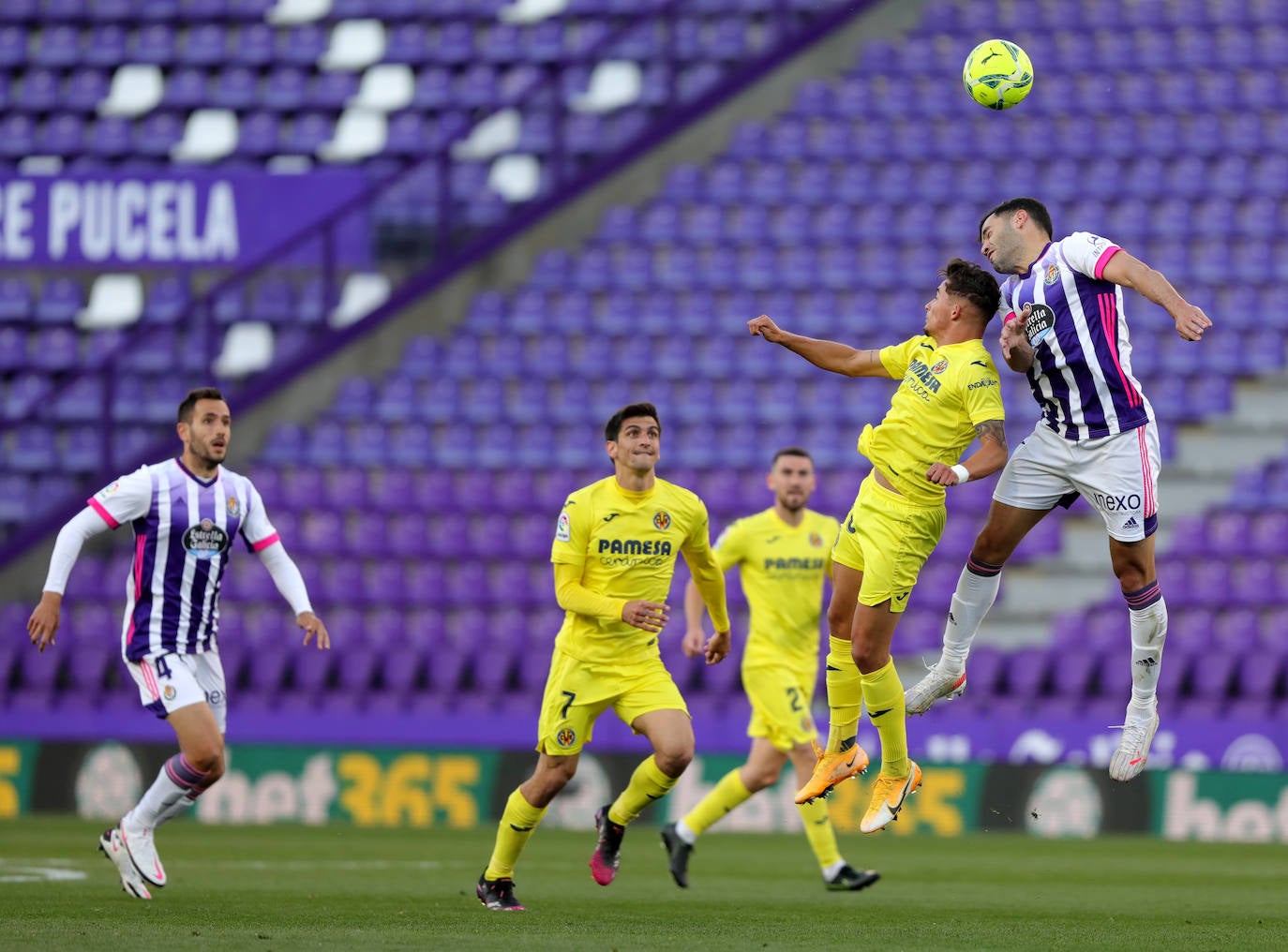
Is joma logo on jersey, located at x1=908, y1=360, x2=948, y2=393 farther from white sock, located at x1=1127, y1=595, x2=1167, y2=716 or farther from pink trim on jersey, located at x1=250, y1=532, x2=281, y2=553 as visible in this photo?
pink trim on jersey, located at x1=250, y1=532, x2=281, y2=553

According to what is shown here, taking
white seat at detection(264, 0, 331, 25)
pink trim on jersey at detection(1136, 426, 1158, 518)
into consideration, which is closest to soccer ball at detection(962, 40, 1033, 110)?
pink trim on jersey at detection(1136, 426, 1158, 518)

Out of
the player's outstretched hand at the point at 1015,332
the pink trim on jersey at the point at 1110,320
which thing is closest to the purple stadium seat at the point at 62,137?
the player's outstretched hand at the point at 1015,332

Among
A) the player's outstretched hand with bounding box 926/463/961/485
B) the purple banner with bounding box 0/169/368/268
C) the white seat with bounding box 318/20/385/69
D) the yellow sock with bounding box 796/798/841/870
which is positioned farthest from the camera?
the white seat with bounding box 318/20/385/69

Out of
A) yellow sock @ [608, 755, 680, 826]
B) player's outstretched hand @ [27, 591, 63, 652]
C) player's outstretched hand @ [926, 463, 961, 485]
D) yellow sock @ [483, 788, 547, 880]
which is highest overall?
player's outstretched hand @ [926, 463, 961, 485]

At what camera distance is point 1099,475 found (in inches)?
343

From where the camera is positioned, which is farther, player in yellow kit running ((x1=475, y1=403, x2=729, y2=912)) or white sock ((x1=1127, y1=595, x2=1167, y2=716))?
player in yellow kit running ((x1=475, y1=403, x2=729, y2=912))

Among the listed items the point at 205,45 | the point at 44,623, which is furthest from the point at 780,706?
the point at 205,45

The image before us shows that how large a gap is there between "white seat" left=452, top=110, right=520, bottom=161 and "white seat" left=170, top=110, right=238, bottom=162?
3.00 meters

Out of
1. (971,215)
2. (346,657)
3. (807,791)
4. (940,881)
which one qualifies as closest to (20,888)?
(807,791)

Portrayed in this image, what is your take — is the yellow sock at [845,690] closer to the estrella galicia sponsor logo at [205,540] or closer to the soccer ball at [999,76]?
the soccer ball at [999,76]

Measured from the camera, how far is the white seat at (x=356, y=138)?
22000 mm

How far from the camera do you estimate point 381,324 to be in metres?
20.7

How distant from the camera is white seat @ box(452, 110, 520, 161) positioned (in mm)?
20562

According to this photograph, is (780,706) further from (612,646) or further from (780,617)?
(612,646)
